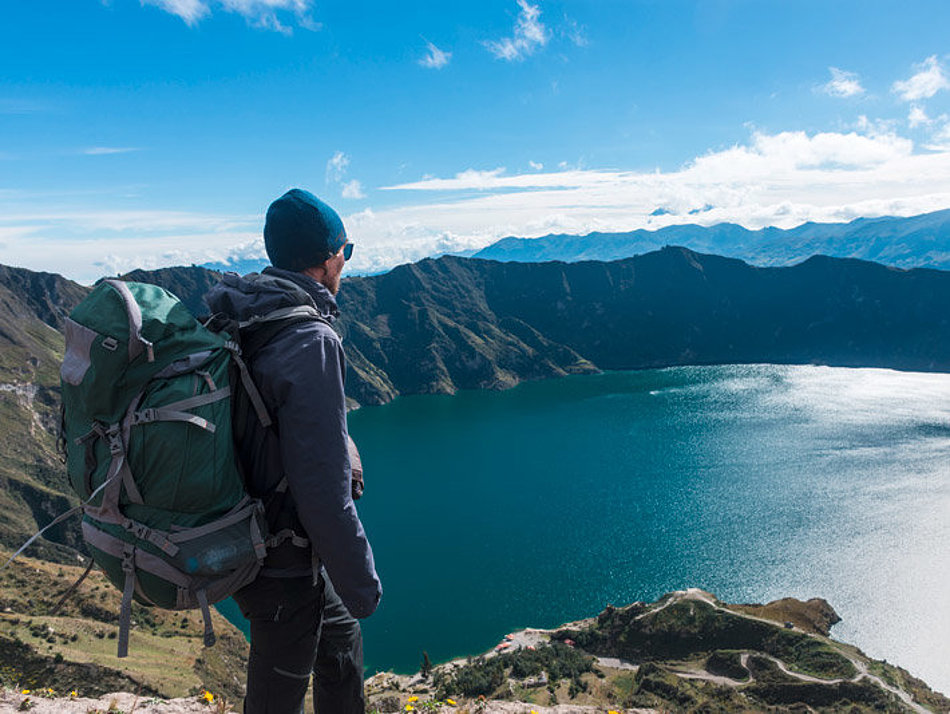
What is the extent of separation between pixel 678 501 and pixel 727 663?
4166 centimetres

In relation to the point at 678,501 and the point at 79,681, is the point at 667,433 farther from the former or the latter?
the point at 79,681

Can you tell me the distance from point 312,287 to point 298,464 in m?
1.15

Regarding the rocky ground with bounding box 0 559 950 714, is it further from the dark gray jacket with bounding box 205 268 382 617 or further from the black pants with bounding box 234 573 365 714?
the dark gray jacket with bounding box 205 268 382 617

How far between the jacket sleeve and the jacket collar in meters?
0.45

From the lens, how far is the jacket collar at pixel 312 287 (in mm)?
3566

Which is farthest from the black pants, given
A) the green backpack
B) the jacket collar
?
the jacket collar

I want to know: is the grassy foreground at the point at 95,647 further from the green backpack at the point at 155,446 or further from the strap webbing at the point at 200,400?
the strap webbing at the point at 200,400

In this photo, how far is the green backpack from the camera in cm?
284

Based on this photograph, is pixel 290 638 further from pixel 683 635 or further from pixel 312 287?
pixel 683 635

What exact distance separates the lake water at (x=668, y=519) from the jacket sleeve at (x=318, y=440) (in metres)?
59.2

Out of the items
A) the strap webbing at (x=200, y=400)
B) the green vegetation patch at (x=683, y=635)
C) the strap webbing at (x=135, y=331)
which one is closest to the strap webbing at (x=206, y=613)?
the strap webbing at (x=200, y=400)

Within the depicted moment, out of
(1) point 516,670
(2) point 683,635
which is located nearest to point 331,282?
(1) point 516,670

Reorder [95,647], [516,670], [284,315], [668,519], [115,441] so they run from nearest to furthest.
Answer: [115,441] → [284,315] → [95,647] → [516,670] → [668,519]

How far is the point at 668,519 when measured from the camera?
81.1 m
